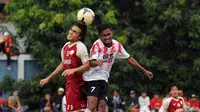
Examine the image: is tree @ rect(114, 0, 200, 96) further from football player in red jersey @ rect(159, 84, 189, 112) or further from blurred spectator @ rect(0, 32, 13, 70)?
football player in red jersey @ rect(159, 84, 189, 112)

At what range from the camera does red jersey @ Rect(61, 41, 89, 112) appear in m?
11.1

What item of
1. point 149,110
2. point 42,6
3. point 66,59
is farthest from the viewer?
point 42,6

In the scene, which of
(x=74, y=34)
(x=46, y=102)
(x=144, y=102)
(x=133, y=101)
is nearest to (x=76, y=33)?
(x=74, y=34)

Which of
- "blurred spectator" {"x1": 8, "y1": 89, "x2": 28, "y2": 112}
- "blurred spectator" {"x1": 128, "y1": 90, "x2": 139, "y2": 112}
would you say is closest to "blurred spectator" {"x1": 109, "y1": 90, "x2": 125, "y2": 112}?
A: "blurred spectator" {"x1": 128, "y1": 90, "x2": 139, "y2": 112}

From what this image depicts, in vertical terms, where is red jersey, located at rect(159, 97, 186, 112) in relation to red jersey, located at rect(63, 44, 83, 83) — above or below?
below

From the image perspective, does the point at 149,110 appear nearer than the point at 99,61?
No

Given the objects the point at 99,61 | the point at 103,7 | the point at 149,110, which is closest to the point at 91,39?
the point at 103,7

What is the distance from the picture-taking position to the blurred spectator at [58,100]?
23766 millimetres

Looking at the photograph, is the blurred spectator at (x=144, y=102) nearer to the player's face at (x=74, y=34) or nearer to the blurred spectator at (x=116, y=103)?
the blurred spectator at (x=116, y=103)

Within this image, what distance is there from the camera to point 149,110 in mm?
24312

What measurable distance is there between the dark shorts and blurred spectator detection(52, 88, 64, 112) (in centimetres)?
1227

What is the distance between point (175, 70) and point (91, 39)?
440 cm

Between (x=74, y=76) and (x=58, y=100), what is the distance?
13057 mm

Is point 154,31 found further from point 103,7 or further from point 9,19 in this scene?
point 9,19
